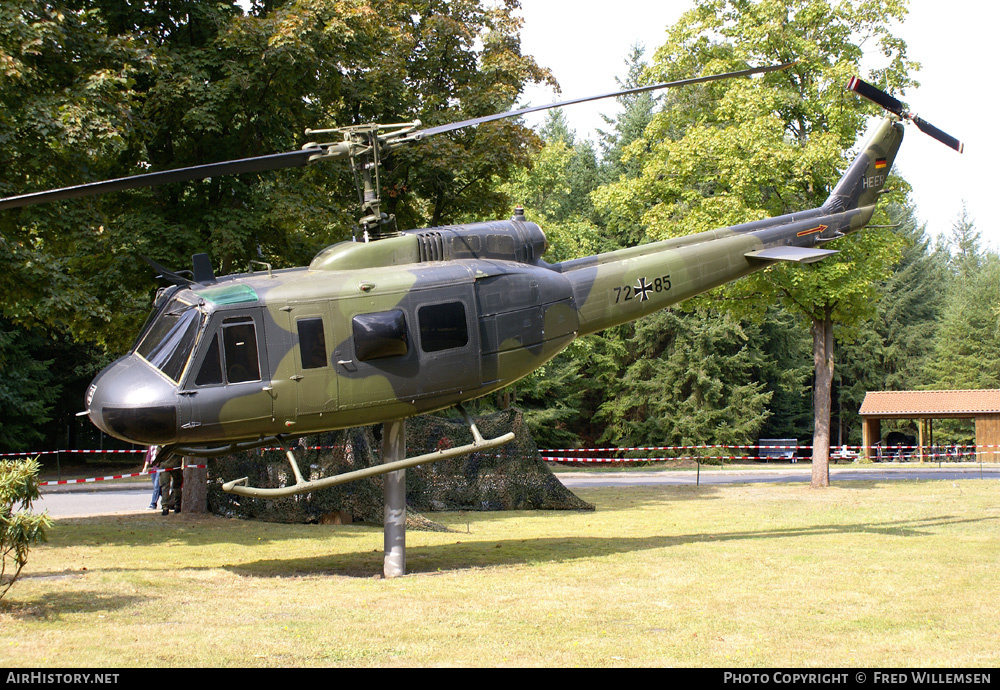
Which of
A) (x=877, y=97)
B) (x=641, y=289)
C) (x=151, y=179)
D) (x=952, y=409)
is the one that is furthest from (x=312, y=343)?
(x=952, y=409)

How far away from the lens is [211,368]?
9.41 metres

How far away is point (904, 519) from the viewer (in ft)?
52.4

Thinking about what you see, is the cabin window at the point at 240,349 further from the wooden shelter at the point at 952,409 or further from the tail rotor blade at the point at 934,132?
the wooden shelter at the point at 952,409

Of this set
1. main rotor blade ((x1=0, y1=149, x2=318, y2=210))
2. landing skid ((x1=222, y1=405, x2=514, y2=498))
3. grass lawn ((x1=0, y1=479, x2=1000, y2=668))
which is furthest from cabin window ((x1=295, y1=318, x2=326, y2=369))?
grass lawn ((x1=0, y1=479, x2=1000, y2=668))

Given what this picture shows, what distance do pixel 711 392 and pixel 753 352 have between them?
3.46 metres

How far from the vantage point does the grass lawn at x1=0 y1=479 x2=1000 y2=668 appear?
7.11 m

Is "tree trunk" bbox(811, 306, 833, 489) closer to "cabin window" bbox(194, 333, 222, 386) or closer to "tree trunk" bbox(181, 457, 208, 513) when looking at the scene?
"tree trunk" bbox(181, 457, 208, 513)

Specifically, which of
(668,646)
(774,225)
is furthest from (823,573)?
(774,225)

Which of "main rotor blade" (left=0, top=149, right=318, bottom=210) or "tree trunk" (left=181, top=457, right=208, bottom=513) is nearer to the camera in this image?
"main rotor blade" (left=0, top=149, right=318, bottom=210)

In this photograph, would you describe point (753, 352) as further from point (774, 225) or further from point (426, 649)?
point (426, 649)

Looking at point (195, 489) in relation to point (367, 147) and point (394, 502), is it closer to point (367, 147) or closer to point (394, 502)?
point (394, 502)

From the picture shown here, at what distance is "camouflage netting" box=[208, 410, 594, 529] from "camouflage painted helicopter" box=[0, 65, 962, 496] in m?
5.43

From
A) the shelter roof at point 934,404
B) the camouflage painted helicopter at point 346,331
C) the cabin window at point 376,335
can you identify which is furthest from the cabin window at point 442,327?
the shelter roof at point 934,404

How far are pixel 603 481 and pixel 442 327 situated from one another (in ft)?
66.3
